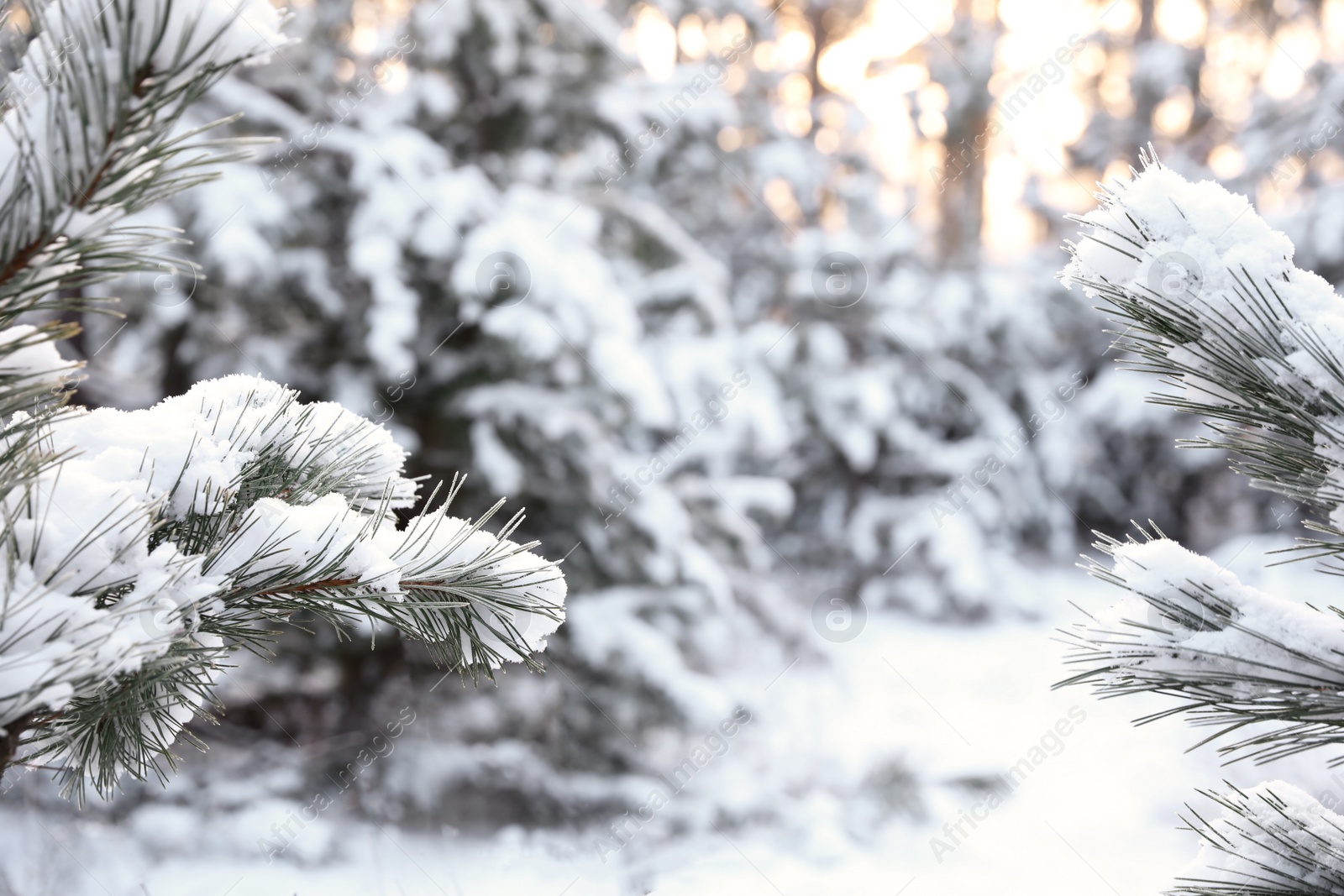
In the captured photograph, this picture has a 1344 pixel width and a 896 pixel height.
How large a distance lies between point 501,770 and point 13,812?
1908 millimetres

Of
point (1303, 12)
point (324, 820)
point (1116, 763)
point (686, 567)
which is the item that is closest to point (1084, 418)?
point (1116, 763)

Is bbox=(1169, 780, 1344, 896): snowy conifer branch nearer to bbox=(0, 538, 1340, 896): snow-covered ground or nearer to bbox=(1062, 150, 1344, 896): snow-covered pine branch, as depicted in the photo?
bbox=(1062, 150, 1344, 896): snow-covered pine branch

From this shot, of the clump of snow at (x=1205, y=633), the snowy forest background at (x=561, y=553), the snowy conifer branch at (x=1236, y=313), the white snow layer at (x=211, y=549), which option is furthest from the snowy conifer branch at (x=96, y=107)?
the snowy forest background at (x=561, y=553)

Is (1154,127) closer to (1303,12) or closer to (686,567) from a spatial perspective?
(1303,12)

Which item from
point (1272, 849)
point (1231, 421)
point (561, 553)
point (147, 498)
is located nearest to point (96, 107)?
point (147, 498)

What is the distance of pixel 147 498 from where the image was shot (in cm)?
99

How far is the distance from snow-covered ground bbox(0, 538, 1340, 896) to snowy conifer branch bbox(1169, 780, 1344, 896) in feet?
2.40

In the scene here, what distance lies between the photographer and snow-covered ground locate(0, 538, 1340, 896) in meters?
2.99

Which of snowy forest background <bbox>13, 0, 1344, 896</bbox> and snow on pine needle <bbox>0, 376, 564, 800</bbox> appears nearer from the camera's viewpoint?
snow on pine needle <bbox>0, 376, 564, 800</bbox>

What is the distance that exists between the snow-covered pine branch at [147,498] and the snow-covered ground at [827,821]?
1.08 m

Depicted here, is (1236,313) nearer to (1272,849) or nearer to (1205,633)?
(1205,633)

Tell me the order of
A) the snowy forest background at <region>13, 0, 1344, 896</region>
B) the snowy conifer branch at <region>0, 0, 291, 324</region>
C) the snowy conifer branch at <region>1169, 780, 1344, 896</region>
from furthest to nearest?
1. the snowy forest background at <region>13, 0, 1344, 896</region>
2. the snowy conifer branch at <region>1169, 780, 1344, 896</region>
3. the snowy conifer branch at <region>0, 0, 291, 324</region>

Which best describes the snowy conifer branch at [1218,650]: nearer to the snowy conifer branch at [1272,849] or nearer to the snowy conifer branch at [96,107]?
the snowy conifer branch at [1272,849]

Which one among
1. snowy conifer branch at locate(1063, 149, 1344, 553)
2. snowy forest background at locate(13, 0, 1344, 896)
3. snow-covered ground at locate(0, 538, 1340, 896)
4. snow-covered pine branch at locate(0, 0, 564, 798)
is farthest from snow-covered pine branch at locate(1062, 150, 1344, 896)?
snowy forest background at locate(13, 0, 1344, 896)
